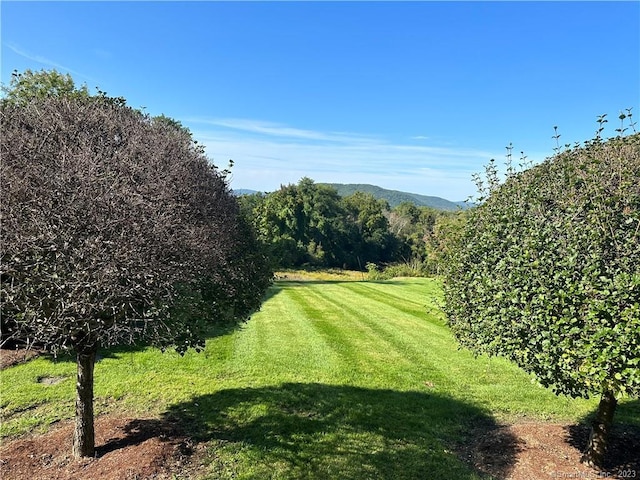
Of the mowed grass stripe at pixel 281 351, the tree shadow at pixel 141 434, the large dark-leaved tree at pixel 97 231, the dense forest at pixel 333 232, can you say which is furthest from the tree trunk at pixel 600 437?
the dense forest at pixel 333 232

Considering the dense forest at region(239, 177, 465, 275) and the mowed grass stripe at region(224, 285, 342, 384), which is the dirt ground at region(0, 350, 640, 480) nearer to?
the mowed grass stripe at region(224, 285, 342, 384)

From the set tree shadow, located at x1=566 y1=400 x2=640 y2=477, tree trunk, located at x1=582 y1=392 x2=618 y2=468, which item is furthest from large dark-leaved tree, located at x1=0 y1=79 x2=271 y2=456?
tree shadow, located at x1=566 y1=400 x2=640 y2=477

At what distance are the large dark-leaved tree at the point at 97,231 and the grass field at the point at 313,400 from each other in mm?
2794

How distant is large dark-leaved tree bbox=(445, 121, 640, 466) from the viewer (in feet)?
16.1

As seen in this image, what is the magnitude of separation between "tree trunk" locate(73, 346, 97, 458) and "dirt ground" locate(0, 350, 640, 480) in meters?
0.20

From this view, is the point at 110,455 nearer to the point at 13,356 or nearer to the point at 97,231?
the point at 97,231

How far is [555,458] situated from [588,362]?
413 cm

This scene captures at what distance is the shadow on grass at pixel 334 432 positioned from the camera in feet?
25.0

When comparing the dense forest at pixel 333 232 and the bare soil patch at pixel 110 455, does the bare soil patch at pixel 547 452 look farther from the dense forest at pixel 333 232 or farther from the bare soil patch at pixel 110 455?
the dense forest at pixel 333 232

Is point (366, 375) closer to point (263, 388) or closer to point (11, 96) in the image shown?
point (263, 388)

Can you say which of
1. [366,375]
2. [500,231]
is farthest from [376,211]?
[500,231]

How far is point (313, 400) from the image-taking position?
1070cm

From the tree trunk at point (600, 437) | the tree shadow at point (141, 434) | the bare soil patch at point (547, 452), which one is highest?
the tree trunk at point (600, 437)

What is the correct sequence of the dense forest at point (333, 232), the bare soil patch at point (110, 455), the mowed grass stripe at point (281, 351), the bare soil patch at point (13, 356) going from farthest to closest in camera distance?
the dense forest at point (333, 232)
the mowed grass stripe at point (281, 351)
the bare soil patch at point (13, 356)
the bare soil patch at point (110, 455)
